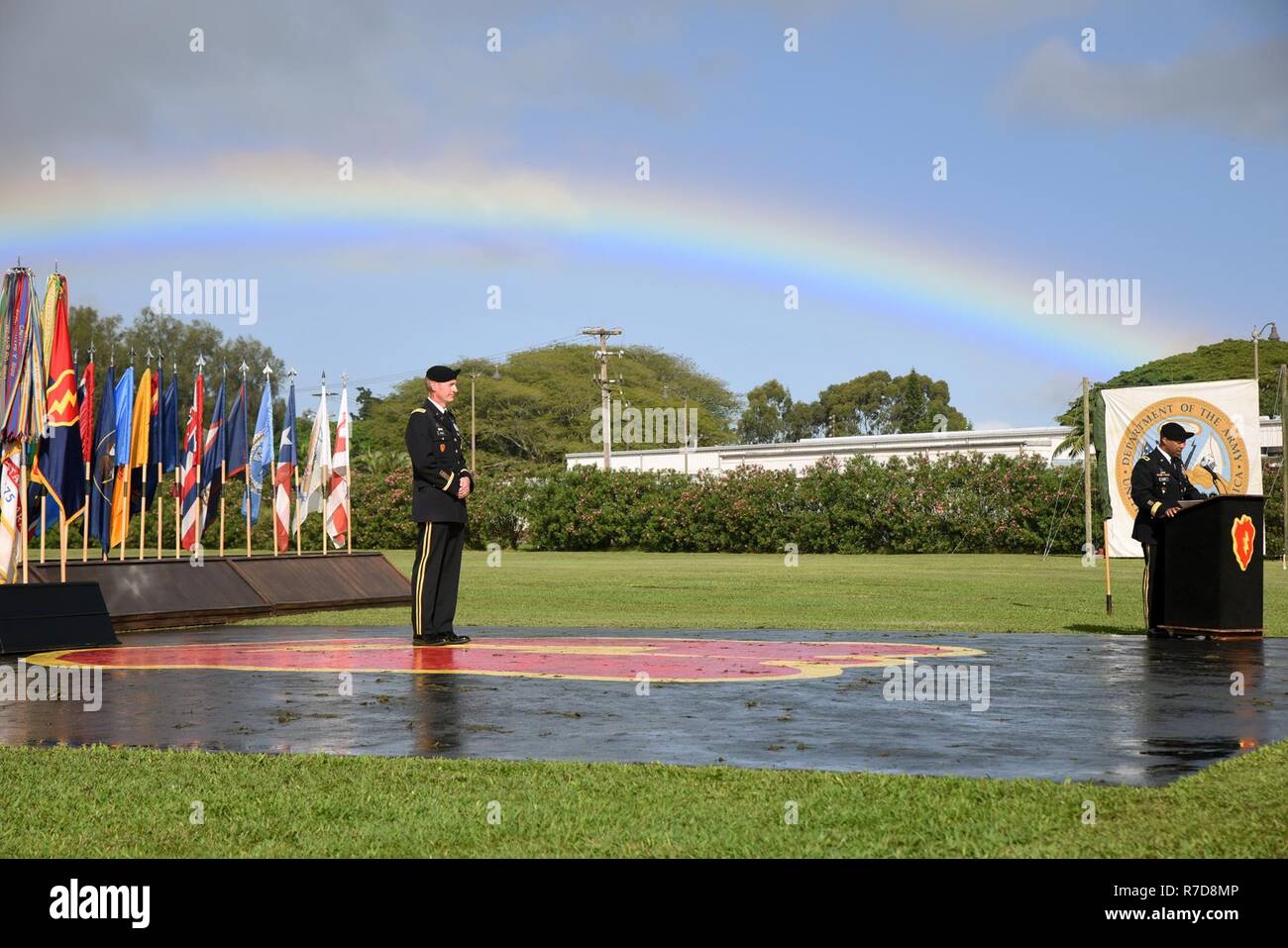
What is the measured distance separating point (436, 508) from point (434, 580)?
0.68 metres

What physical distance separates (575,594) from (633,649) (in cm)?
1270

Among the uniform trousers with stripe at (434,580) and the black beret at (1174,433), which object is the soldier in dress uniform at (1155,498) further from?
the uniform trousers with stripe at (434,580)

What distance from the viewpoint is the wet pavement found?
7008 millimetres

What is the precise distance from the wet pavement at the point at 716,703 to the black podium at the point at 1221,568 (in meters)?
0.33

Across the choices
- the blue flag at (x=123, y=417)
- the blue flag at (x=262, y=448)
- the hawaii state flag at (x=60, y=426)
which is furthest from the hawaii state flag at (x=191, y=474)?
the hawaii state flag at (x=60, y=426)

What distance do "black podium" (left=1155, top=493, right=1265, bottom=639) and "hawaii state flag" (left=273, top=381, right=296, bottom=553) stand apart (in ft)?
46.8

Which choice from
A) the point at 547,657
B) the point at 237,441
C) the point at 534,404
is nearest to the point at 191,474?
the point at 237,441

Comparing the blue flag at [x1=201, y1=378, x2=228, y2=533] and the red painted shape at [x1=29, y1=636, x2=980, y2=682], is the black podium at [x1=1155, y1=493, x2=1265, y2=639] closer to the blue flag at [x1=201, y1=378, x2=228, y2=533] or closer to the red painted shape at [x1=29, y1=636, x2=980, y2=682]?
the red painted shape at [x1=29, y1=636, x2=980, y2=682]

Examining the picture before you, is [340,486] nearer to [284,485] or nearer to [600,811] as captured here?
[284,485]

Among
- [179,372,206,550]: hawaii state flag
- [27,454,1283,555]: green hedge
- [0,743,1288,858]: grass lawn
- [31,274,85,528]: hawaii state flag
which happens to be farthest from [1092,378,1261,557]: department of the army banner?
[0,743,1288,858]: grass lawn

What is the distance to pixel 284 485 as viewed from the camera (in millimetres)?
22750

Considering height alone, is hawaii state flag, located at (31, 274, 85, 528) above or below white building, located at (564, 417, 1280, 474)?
below

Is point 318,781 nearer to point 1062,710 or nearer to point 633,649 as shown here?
point 1062,710

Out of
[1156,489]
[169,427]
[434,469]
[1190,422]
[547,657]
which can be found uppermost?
[1190,422]
